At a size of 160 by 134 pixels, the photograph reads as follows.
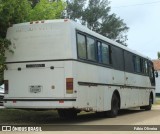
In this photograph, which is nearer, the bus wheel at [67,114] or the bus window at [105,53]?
the bus window at [105,53]

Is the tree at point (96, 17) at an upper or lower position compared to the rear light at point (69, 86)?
upper

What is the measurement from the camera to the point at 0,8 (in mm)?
16469

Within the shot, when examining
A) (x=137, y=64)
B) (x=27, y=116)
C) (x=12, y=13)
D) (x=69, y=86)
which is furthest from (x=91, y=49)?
(x=137, y=64)

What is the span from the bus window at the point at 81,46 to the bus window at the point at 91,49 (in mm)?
385

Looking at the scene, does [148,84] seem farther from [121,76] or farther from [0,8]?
[0,8]

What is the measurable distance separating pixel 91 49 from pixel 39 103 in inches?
119

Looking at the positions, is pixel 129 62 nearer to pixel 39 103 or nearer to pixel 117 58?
pixel 117 58

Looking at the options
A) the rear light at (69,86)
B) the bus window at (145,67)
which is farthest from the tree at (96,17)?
the rear light at (69,86)

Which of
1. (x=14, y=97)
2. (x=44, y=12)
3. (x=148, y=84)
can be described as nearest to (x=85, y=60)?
(x=14, y=97)

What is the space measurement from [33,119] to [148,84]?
10.2 metres

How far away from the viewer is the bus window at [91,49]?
17297mm

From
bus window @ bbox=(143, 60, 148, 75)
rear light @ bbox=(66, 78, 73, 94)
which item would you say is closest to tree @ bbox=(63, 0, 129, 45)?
bus window @ bbox=(143, 60, 148, 75)

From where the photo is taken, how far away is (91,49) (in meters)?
17.6

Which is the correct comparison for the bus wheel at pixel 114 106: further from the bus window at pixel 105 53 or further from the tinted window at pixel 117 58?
the bus window at pixel 105 53
